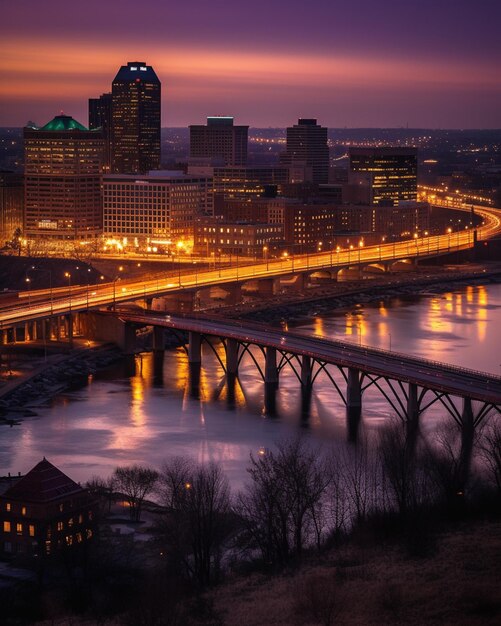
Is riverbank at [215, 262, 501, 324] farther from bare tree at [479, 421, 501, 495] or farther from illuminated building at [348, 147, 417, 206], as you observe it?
illuminated building at [348, 147, 417, 206]

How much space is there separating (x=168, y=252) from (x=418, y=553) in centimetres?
5545

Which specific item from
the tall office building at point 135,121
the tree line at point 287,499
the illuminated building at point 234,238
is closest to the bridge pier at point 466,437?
Answer: the tree line at point 287,499

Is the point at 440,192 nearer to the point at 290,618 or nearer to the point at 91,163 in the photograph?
the point at 91,163

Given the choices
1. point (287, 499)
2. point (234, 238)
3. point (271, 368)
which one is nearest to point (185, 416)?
point (271, 368)

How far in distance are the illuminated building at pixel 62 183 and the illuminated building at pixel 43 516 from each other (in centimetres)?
6185

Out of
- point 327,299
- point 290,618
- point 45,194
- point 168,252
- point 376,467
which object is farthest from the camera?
point 45,194

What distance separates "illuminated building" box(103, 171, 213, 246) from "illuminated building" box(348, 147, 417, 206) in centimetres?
2323

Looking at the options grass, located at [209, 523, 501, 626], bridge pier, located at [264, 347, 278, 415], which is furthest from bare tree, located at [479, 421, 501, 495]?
bridge pier, located at [264, 347, 278, 415]

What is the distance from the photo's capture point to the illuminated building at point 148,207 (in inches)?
3314

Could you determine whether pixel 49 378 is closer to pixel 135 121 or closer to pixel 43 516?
pixel 43 516

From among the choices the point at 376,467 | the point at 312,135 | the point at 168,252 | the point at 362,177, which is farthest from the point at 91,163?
the point at 376,467

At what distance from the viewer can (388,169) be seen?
111125 mm

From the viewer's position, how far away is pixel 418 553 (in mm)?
22281

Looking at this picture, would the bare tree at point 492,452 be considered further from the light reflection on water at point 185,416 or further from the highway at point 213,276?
the highway at point 213,276
